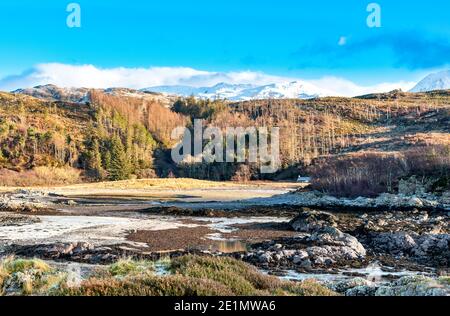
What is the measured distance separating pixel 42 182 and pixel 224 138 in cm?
5724

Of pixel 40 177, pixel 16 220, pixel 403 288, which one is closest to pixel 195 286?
pixel 403 288

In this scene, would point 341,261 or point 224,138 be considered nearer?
point 341,261

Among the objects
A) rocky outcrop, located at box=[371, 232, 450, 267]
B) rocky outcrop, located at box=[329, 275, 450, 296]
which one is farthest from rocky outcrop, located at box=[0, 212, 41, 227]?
rocky outcrop, located at box=[329, 275, 450, 296]

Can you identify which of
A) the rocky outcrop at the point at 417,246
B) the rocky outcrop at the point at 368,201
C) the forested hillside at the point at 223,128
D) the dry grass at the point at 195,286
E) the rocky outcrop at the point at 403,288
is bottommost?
the rocky outcrop at the point at 368,201

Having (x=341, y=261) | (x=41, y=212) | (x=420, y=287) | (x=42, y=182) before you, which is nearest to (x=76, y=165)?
(x=42, y=182)

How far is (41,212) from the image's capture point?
44219 millimetres

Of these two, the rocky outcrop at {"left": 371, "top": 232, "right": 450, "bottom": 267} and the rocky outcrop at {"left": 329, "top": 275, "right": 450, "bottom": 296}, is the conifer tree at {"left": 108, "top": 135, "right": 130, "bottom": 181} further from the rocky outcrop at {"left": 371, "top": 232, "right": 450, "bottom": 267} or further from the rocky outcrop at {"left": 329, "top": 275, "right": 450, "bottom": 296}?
the rocky outcrop at {"left": 329, "top": 275, "right": 450, "bottom": 296}

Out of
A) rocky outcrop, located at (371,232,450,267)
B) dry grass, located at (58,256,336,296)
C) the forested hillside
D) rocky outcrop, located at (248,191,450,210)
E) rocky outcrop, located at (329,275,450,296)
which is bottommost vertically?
rocky outcrop, located at (248,191,450,210)

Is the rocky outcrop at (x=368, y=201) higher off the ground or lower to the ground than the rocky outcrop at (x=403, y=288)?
lower

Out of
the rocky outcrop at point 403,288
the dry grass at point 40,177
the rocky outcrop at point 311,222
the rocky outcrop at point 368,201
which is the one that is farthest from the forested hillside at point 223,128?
the rocky outcrop at point 403,288

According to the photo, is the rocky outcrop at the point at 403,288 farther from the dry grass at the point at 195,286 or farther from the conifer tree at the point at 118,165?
the conifer tree at the point at 118,165

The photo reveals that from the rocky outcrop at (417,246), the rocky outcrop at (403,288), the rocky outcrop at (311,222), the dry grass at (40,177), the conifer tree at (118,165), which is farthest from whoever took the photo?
the conifer tree at (118,165)

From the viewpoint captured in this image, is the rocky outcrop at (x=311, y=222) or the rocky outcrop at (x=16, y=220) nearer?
the rocky outcrop at (x=311, y=222)

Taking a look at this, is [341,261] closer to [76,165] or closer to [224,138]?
[76,165]
